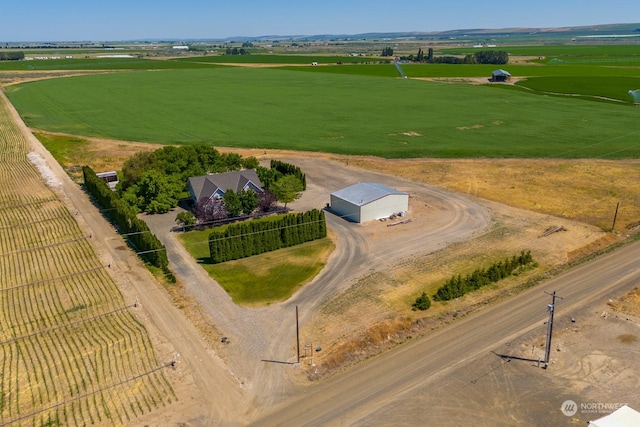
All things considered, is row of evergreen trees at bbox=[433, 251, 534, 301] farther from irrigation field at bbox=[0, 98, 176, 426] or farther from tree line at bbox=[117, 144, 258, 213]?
tree line at bbox=[117, 144, 258, 213]

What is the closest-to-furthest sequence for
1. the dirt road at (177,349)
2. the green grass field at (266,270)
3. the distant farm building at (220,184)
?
the dirt road at (177,349) < the green grass field at (266,270) < the distant farm building at (220,184)

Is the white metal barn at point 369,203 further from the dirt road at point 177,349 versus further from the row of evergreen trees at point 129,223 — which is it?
the dirt road at point 177,349

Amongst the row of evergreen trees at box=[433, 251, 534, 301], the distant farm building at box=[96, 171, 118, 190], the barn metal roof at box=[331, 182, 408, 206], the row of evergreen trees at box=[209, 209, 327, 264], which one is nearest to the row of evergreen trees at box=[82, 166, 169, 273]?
the distant farm building at box=[96, 171, 118, 190]

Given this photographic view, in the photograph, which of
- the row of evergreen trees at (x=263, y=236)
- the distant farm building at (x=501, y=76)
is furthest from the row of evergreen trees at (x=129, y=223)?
the distant farm building at (x=501, y=76)

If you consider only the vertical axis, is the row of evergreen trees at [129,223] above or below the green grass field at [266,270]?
above

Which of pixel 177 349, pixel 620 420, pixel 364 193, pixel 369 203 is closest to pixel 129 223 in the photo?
pixel 177 349
